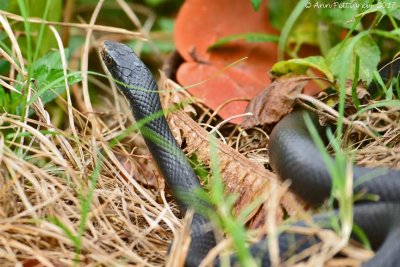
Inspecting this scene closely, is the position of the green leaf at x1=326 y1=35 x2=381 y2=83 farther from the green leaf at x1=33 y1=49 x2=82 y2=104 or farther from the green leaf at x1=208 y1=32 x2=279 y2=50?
the green leaf at x1=33 y1=49 x2=82 y2=104

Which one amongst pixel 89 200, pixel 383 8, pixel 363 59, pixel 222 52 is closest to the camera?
pixel 89 200

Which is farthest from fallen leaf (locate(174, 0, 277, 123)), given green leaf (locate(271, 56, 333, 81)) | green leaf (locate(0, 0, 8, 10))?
green leaf (locate(0, 0, 8, 10))

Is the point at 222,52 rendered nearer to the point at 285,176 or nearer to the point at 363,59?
the point at 363,59

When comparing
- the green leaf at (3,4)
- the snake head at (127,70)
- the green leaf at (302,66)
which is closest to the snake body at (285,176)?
the snake head at (127,70)

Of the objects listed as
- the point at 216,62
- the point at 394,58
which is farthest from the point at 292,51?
the point at 394,58

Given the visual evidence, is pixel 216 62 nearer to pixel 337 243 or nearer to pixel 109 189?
pixel 109 189

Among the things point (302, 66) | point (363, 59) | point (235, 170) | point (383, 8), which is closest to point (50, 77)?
point (235, 170)
